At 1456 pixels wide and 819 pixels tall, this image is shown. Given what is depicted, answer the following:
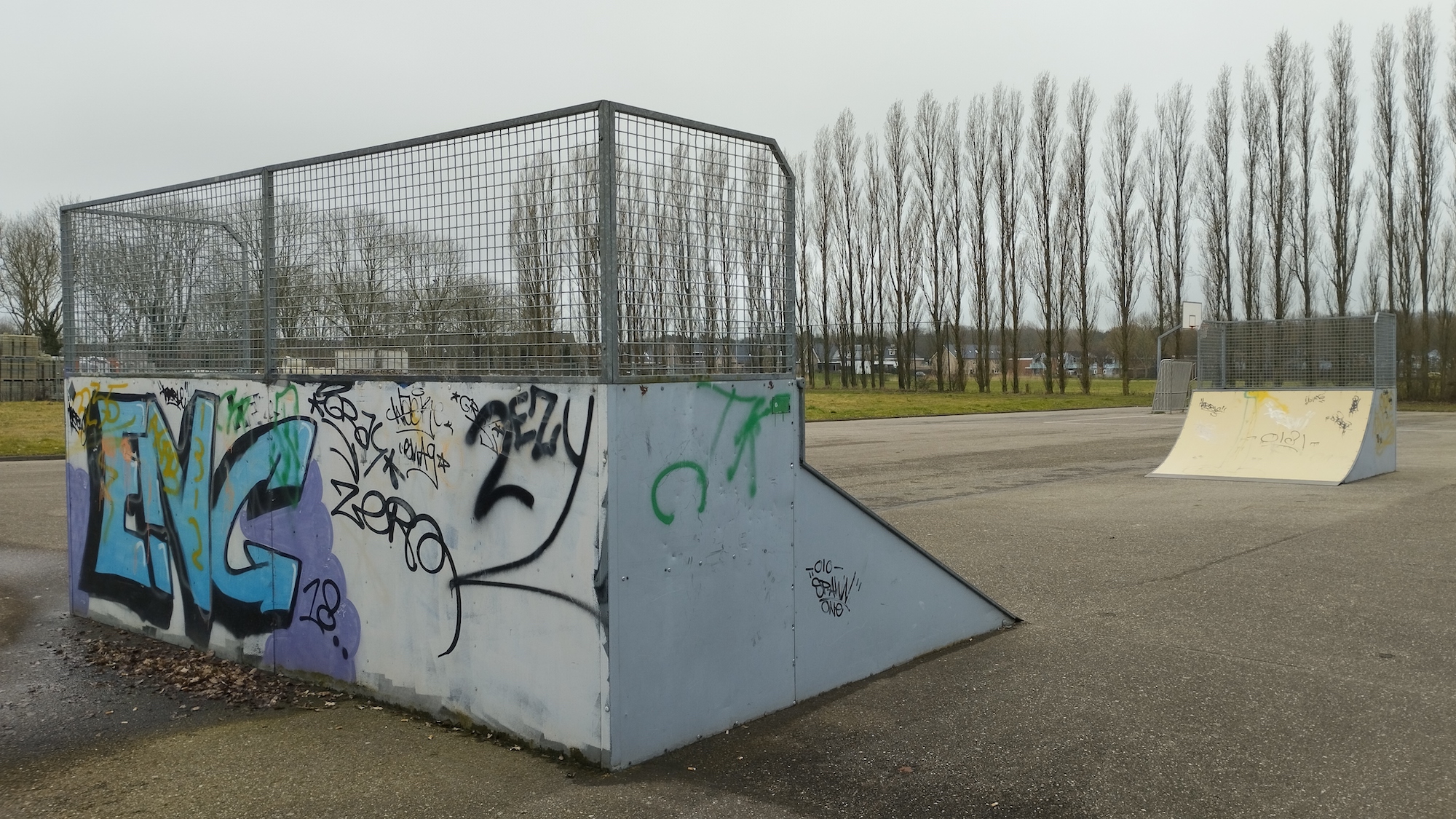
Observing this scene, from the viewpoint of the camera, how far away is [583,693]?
13.8 ft

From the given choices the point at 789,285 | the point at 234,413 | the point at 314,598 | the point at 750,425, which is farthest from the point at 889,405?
the point at 750,425

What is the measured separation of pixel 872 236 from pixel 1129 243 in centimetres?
1414

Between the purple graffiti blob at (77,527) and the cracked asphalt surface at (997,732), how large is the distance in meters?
0.16

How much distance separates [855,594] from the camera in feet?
17.5

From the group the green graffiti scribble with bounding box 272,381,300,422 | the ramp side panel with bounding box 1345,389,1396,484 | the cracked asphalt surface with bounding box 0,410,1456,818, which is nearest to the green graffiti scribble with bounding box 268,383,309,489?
the green graffiti scribble with bounding box 272,381,300,422

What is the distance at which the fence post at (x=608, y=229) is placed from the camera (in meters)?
4.13

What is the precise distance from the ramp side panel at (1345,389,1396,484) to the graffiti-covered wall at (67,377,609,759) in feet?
44.3

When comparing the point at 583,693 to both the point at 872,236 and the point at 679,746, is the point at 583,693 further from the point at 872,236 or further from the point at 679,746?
the point at 872,236

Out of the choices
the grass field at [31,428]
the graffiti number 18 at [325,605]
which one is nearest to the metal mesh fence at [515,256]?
the graffiti number 18 at [325,605]

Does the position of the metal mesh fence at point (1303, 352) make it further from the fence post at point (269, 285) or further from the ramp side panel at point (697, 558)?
the fence post at point (269, 285)

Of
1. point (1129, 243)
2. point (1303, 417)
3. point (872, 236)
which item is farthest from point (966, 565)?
point (872, 236)

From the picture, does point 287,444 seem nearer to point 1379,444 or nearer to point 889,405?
point 1379,444

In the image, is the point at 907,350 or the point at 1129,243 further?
the point at 907,350

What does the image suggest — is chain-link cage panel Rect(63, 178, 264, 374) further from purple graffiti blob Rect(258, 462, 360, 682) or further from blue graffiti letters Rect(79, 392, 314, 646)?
purple graffiti blob Rect(258, 462, 360, 682)
